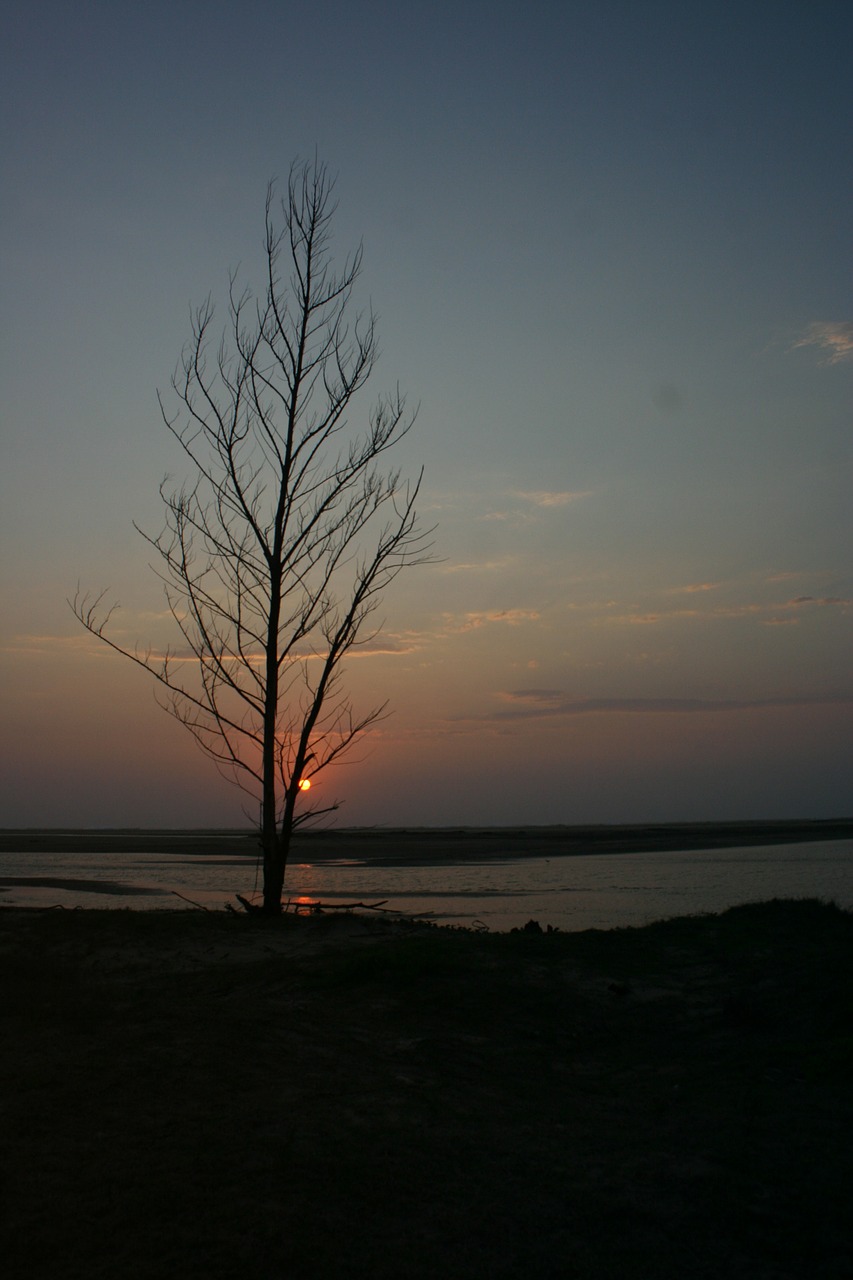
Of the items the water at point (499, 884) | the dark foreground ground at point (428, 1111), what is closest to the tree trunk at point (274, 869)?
the dark foreground ground at point (428, 1111)

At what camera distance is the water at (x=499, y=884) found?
2109 centimetres

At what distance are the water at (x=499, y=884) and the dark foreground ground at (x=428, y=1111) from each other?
861 centimetres

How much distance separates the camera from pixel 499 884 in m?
28.8

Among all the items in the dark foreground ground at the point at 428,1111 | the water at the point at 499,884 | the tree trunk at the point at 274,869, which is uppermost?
the tree trunk at the point at 274,869

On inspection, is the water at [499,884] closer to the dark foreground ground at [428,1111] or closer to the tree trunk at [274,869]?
the tree trunk at [274,869]

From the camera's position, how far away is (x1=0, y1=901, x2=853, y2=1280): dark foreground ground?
4.01 metres

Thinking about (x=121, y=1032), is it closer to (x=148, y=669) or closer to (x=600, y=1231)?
(x=600, y=1231)

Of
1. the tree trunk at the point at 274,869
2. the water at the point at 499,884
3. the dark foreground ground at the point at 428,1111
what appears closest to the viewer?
the dark foreground ground at the point at 428,1111

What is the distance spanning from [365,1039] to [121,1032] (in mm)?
1849

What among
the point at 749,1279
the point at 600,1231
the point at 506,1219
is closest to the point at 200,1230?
the point at 506,1219

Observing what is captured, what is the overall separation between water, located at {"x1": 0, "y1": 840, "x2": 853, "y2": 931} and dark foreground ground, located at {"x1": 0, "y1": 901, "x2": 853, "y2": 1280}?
8614 mm

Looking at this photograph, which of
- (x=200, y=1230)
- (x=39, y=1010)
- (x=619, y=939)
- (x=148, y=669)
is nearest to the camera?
(x=200, y=1230)

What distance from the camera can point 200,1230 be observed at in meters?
4.08

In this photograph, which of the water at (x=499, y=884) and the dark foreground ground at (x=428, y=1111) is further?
the water at (x=499, y=884)
